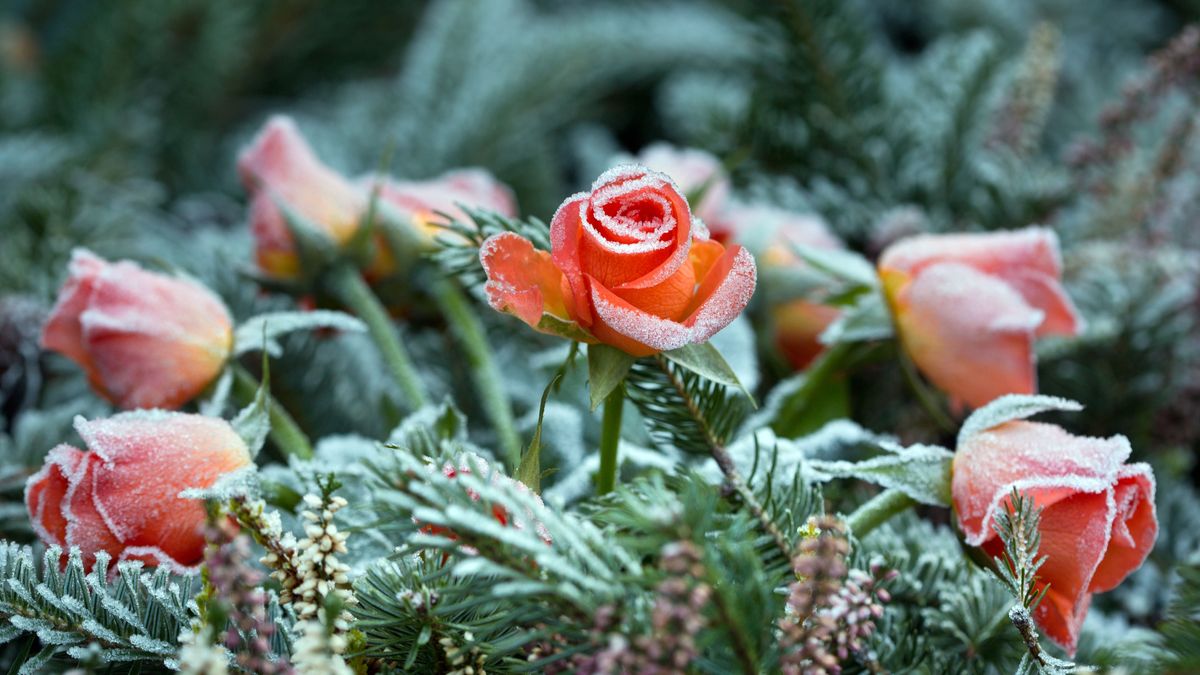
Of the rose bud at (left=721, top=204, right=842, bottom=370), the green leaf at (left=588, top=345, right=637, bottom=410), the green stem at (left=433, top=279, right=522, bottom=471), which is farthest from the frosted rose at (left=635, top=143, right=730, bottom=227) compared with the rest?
the green leaf at (left=588, top=345, right=637, bottom=410)

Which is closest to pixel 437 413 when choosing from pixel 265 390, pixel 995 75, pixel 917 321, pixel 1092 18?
pixel 265 390

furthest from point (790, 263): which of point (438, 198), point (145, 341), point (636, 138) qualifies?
point (636, 138)

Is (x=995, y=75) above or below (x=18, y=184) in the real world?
above

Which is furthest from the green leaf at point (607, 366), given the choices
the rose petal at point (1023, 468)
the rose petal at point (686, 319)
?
the rose petal at point (1023, 468)

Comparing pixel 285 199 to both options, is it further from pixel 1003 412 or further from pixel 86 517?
pixel 1003 412

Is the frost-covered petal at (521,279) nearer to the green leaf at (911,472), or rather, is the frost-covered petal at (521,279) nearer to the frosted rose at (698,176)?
the green leaf at (911,472)

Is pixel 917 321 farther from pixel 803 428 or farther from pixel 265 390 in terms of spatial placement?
pixel 265 390

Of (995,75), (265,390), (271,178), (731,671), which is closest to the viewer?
(731,671)
